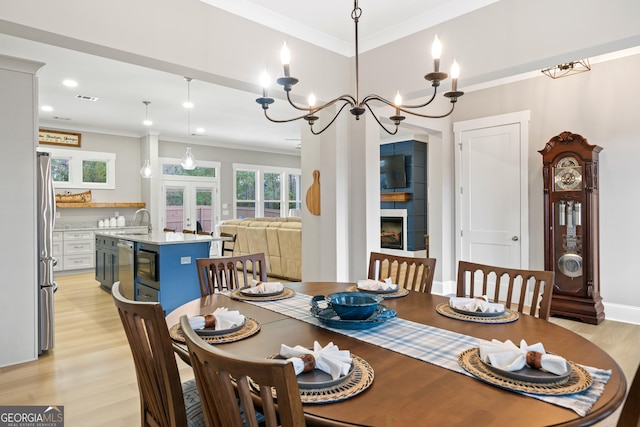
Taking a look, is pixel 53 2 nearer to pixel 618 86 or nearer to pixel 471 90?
pixel 471 90

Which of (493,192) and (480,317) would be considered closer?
(480,317)

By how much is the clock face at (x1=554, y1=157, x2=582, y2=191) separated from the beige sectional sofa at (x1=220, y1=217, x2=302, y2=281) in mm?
3333

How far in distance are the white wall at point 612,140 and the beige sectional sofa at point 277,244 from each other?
3.22 metres

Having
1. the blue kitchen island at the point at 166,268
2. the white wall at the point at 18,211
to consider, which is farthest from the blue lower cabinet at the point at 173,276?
the white wall at the point at 18,211

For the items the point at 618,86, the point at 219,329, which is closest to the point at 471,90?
the point at 618,86

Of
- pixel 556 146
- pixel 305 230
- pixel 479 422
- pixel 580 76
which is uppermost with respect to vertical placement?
pixel 580 76

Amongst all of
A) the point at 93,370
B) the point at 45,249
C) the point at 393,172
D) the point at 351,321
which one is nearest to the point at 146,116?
the point at 45,249

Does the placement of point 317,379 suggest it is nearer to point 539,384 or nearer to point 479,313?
point 539,384

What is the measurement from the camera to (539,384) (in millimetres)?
1019

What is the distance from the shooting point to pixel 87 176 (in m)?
7.74

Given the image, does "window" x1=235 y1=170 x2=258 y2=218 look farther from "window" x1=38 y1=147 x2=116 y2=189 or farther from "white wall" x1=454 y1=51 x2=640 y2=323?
"white wall" x1=454 y1=51 x2=640 y2=323

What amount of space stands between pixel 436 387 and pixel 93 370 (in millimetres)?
2858

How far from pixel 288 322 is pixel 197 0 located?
7.53 ft

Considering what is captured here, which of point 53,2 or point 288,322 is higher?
point 53,2
